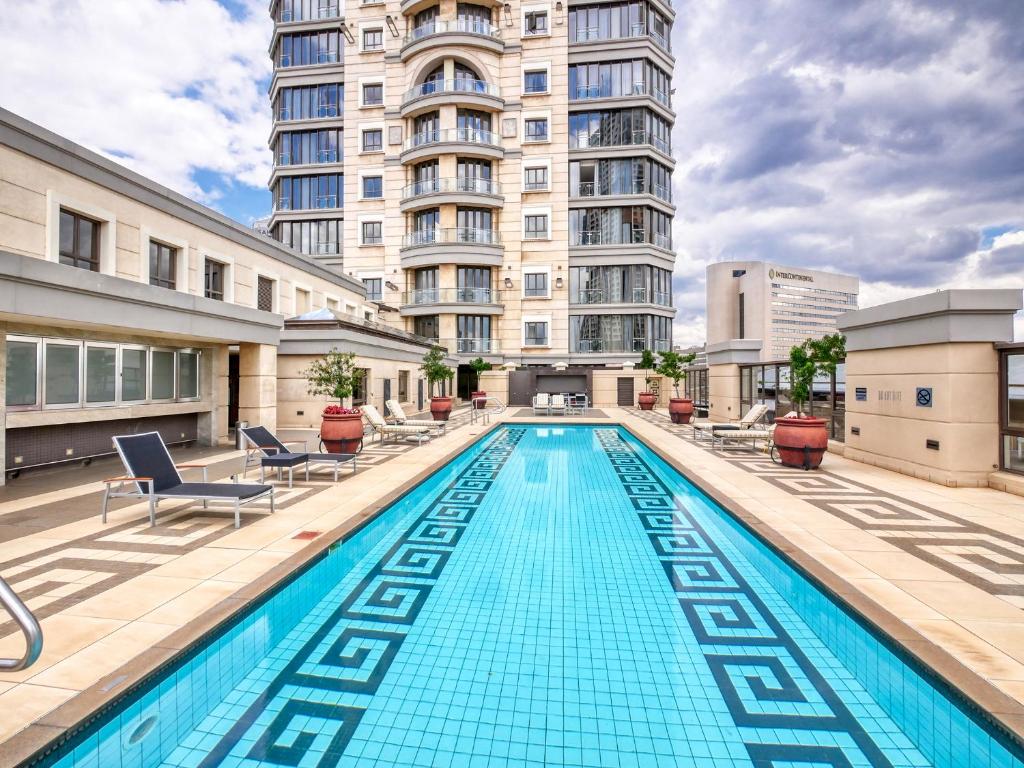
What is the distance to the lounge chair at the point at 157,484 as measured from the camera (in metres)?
6.17

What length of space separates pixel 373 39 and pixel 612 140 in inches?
684

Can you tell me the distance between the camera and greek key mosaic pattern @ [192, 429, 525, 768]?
2.84m

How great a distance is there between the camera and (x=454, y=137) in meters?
30.0

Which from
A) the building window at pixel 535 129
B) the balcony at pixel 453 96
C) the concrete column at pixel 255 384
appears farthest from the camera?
the building window at pixel 535 129

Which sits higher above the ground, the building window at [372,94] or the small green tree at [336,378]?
the building window at [372,94]

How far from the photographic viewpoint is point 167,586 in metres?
4.36

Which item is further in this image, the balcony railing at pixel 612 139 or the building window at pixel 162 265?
the balcony railing at pixel 612 139

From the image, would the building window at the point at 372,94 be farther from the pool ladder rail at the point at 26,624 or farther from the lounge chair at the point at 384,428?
the pool ladder rail at the point at 26,624

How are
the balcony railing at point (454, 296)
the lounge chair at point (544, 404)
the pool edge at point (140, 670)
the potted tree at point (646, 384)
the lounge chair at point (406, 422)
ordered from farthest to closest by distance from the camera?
the balcony railing at point (454, 296) < the potted tree at point (646, 384) < the lounge chair at point (544, 404) < the lounge chair at point (406, 422) < the pool edge at point (140, 670)

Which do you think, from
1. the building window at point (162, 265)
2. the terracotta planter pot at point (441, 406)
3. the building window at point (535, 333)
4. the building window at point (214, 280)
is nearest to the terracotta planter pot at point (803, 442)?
the terracotta planter pot at point (441, 406)

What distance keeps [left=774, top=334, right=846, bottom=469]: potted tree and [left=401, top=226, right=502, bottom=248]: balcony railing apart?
22.3 metres

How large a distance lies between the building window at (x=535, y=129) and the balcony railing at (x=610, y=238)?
21.4ft

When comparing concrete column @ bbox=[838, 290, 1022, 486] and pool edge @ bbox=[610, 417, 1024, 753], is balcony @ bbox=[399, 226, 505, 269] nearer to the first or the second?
concrete column @ bbox=[838, 290, 1022, 486]

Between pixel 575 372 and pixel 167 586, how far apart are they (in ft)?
89.7
